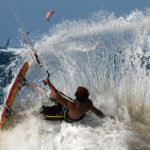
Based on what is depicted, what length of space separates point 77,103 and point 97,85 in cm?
353

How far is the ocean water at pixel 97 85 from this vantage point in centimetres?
496

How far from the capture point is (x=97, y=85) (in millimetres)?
8305

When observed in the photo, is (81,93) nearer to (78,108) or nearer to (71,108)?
(78,108)

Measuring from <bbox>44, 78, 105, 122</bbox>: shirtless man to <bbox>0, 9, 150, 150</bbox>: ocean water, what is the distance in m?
0.34

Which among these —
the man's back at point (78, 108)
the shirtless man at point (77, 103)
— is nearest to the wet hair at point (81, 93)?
the shirtless man at point (77, 103)

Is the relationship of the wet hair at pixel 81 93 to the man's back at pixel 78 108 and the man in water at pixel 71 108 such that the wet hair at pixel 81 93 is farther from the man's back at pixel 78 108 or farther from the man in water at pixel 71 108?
the man's back at pixel 78 108

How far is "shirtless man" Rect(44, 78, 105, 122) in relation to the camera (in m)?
4.64

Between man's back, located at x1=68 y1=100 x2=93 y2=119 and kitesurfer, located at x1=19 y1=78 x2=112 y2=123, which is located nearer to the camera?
kitesurfer, located at x1=19 y1=78 x2=112 y2=123

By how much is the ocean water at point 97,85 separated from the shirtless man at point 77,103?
341 mm

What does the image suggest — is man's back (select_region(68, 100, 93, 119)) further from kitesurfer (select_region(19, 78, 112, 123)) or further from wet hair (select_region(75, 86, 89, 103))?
wet hair (select_region(75, 86, 89, 103))

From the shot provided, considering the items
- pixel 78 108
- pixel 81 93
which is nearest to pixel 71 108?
pixel 78 108

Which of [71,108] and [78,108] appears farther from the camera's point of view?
[71,108]

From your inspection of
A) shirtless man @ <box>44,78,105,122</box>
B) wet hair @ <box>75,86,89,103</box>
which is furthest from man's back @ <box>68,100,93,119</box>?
wet hair @ <box>75,86,89,103</box>

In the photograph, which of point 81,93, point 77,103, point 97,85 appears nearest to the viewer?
point 81,93
